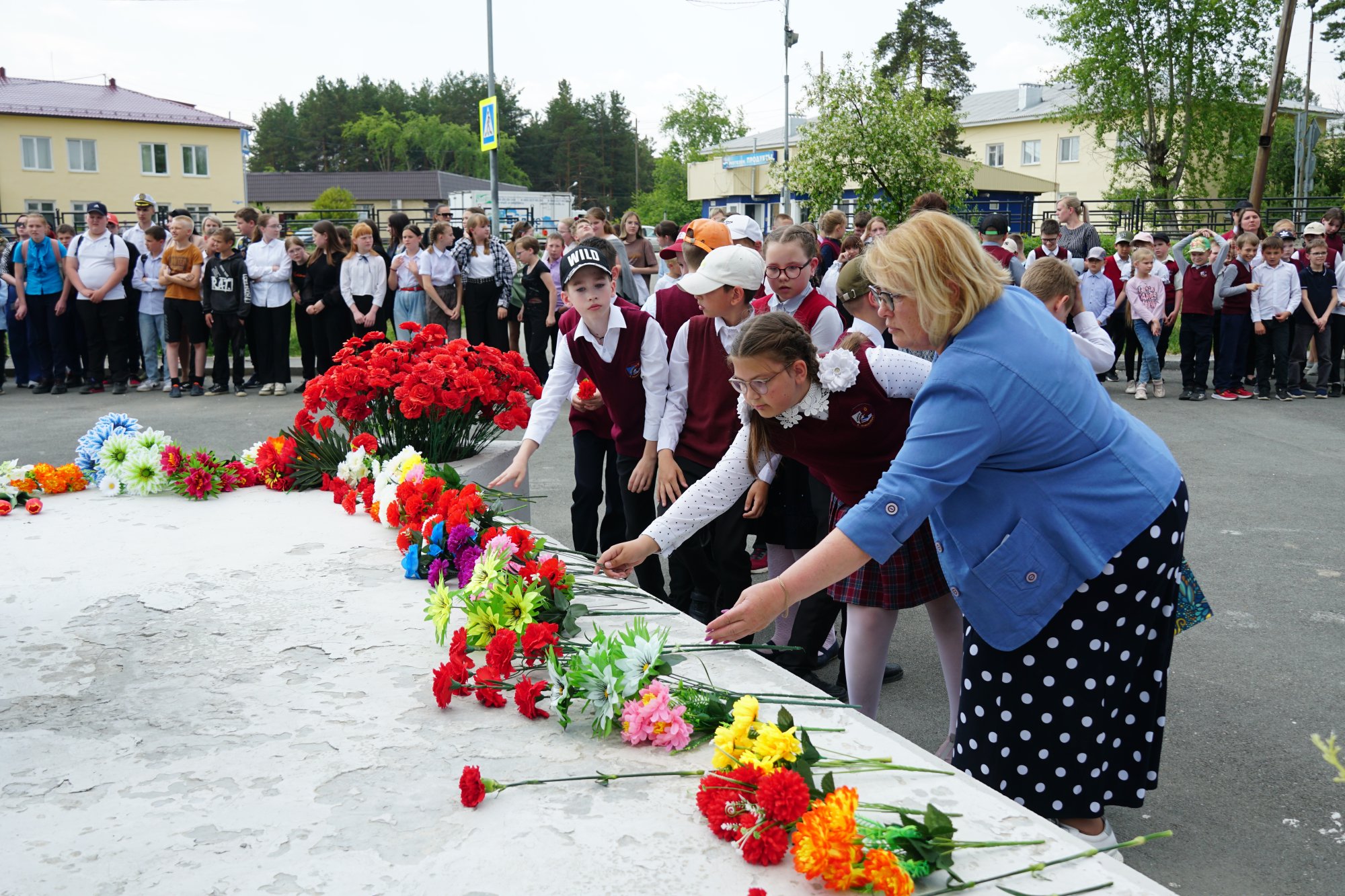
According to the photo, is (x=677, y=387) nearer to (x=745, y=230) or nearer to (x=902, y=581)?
(x=902, y=581)

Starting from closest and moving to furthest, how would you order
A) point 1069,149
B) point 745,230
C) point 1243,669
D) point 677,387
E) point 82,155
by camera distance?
point 1243,669 < point 677,387 < point 745,230 < point 82,155 < point 1069,149

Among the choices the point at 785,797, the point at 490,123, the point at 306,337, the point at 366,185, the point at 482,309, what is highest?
the point at 366,185

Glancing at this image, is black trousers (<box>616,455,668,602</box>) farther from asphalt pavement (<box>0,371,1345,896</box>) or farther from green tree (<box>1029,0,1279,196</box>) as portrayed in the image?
green tree (<box>1029,0,1279,196</box>)

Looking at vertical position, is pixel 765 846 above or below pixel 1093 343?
below

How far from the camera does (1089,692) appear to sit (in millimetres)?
2588

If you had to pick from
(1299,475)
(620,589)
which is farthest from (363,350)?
(1299,475)

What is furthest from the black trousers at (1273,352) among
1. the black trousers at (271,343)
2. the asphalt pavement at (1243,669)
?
the black trousers at (271,343)

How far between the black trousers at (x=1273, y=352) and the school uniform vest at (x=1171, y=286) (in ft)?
A: 3.50

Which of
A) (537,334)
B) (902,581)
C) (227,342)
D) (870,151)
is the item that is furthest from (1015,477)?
(870,151)

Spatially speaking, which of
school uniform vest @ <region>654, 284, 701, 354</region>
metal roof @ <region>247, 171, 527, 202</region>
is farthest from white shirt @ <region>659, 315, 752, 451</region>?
metal roof @ <region>247, 171, 527, 202</region>

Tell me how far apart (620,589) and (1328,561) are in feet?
15.1

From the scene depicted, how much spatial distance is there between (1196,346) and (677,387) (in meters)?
9.52

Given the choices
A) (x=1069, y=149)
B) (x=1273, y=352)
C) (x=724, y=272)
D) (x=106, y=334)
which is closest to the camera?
(x=724, y=272)

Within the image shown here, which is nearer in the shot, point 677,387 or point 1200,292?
point 677,387
